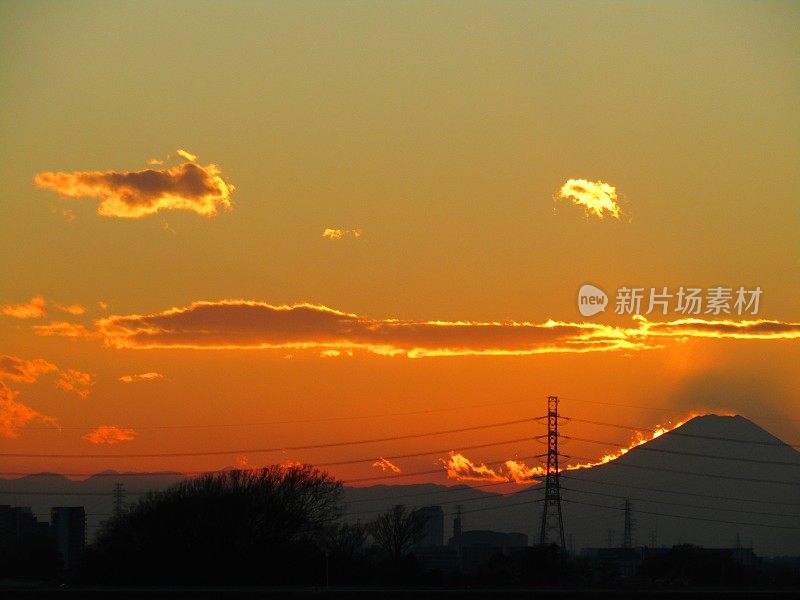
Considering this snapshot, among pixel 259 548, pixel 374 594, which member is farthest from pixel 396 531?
pixel 374 594

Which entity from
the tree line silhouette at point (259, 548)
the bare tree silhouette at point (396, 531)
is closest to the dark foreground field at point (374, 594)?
the tree line silhouette at point (259, 548)

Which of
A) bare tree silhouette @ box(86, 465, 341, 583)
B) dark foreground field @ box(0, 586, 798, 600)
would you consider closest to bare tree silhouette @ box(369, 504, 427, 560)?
bare tree silhouette @ box(86, 465, 341, 583)

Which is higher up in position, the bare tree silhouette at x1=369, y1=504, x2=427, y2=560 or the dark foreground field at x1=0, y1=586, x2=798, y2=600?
the bare tree silhouette at x1=369, y1=504, x2=427, y2=560

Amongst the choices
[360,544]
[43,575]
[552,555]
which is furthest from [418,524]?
[43,575]

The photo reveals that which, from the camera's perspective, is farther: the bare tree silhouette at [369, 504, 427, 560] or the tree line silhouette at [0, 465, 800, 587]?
the bare tree silhouette at [369, 504, 427, 560]

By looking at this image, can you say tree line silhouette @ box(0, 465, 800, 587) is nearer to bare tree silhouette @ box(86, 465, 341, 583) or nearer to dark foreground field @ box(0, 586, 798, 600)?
bare tree silhouette @ box(86, 465, 341, 583)

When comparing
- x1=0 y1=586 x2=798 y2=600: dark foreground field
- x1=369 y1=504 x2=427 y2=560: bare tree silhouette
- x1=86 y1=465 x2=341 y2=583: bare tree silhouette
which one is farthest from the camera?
x1=369 y1=504 x2=427 y2=560: bare tree silhouette

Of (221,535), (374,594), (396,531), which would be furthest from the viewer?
(396,531)

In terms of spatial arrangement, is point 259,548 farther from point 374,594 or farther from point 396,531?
point 396,531

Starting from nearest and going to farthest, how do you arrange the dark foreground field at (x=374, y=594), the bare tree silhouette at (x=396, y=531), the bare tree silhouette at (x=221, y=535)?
the dark foreground field at (x=374, y=594) < the bare tree silhouette at (x=221, y=535) < the bare tree silhouette at (x=396, y=531)

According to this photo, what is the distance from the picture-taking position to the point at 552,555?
12825 cm

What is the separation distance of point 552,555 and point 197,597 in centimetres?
6165

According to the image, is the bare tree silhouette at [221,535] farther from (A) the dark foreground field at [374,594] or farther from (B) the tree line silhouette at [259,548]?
(A) the dark foreground field at [374,594]

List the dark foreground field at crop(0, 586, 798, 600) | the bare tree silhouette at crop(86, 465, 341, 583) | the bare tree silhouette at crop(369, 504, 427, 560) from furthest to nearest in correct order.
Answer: the bare tree silhouette at crop(369, 504, 427, 560) → the bare tree silhouette at crop(86, 465, 341, 583) → the dark foreground field at crop(0, 586, 798, 600)
